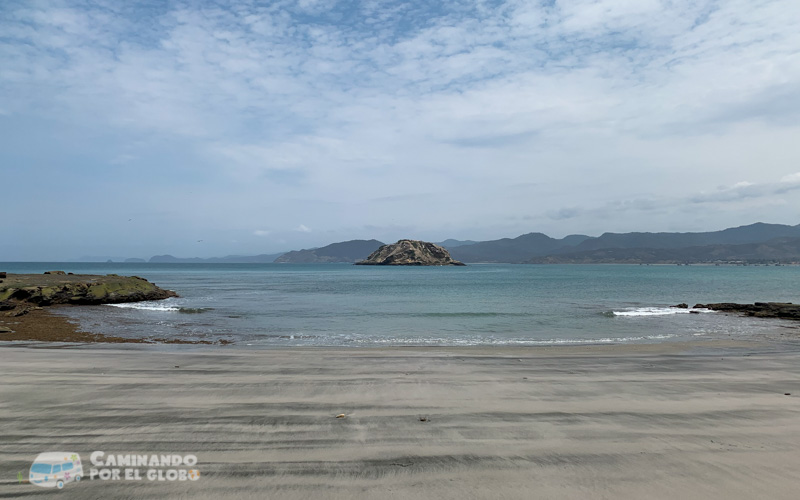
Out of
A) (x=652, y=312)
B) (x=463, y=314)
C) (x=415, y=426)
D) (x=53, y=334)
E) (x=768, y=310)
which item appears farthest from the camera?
(x=652, y=312)

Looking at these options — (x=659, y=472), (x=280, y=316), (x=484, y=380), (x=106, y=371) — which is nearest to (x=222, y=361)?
(x=106, y=371)

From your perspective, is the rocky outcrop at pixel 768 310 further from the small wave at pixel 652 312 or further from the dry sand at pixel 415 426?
the dry sand at pixel 415 426

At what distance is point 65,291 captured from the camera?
31.5m

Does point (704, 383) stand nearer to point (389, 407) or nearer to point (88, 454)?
point (389, 407)

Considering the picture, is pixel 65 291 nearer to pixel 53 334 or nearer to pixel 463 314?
pixel 53 334

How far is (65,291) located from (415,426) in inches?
1405

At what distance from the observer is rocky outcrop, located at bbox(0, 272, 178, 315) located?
27.4 m

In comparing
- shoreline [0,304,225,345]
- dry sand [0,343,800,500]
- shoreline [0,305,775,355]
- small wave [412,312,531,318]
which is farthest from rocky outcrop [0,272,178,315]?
small wave [412,312,531,318]

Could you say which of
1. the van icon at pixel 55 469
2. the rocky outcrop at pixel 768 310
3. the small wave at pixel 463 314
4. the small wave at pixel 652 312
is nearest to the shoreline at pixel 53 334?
the van icon at pixel 55 469

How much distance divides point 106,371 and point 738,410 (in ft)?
45.2

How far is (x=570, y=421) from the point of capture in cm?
693

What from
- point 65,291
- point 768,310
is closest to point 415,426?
point 768,310

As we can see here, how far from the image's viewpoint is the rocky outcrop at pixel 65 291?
27.4m

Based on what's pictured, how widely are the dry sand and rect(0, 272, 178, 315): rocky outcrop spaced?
21.5m
